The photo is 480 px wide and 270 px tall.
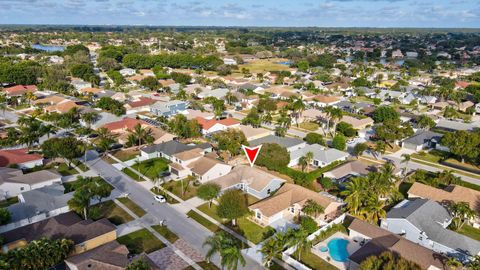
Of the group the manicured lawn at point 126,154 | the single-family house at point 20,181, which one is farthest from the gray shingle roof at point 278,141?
the single-family house at point 20,181

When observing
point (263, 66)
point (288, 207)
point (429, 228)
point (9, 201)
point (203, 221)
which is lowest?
point (9, 201)

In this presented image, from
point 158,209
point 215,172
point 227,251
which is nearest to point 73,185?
point 158,209

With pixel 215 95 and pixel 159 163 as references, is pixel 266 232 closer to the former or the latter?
pixel 159 163

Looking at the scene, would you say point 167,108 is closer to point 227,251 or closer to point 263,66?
point 227,251

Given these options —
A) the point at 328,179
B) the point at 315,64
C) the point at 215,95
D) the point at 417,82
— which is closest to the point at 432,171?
the point at 328,179

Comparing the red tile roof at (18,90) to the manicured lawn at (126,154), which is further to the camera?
the red tile roof at (18,90)

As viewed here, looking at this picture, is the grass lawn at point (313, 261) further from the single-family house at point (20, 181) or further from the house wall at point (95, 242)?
the single-family house at point (20, 181)
